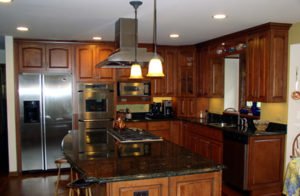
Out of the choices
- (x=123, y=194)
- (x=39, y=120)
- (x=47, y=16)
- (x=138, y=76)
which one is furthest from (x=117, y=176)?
(x=39, y=120)

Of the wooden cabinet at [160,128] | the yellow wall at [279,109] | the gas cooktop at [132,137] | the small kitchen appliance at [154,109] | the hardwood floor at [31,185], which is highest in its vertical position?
the yellow wall at [279,109]

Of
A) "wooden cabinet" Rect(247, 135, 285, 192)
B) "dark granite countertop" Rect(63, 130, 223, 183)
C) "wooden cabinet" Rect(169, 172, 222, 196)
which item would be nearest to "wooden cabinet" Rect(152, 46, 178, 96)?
"wooden cabinet" Rect(247, 135, 285, 192)

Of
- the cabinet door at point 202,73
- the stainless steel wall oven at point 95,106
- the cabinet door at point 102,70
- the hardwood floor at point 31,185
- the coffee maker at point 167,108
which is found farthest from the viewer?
the coffee maker at point 167,108

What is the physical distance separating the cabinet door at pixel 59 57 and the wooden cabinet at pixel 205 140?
2.56 metres

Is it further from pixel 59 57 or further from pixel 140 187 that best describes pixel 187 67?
pixel 140 187

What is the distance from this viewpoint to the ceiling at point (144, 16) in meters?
2.97

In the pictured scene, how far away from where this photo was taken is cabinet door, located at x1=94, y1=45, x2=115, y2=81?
17.9ft

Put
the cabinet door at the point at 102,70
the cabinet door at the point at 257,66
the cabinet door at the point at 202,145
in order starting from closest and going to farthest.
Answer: the cabinet door at the point at 257,66 < the cabinet door at the point at 202,145 < the cabinet door at the point at 102,70

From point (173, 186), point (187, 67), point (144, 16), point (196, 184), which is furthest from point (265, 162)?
point (187, 67)

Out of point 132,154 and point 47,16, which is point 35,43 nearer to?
point 47,16

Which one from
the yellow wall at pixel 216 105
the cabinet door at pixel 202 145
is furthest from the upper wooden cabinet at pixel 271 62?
the yellow wall at pixel 216 105

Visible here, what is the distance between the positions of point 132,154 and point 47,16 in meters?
2.04

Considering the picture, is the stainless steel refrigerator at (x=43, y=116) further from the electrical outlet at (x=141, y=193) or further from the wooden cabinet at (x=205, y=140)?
the electrical outlet at (x=141, y=193)

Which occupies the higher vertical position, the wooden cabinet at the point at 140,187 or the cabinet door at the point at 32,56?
the cabinet door at the point at 32,56
